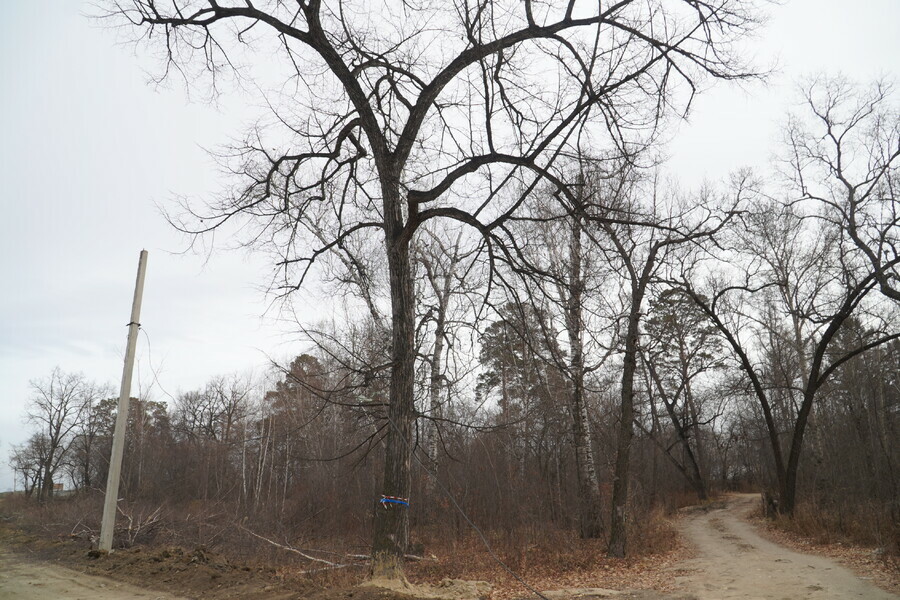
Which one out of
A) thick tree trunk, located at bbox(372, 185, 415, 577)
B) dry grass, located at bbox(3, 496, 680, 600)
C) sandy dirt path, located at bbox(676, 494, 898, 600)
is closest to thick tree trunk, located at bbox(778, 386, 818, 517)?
sandy dirt path, located at bbox(676, 494, 898, 600)

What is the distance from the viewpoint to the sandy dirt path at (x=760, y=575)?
807cm

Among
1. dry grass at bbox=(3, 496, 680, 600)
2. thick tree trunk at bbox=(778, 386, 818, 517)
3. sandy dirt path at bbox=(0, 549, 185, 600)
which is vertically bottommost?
dry grass at bbox=(3, 496, 680, 600)

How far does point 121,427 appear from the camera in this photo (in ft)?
36.5

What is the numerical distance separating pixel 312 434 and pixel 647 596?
18640 mm

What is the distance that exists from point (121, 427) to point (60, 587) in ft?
12.2

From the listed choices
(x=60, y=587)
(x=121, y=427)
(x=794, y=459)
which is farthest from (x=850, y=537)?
(x=121, y=427)

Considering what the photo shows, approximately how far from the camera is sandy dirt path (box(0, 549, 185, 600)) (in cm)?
726

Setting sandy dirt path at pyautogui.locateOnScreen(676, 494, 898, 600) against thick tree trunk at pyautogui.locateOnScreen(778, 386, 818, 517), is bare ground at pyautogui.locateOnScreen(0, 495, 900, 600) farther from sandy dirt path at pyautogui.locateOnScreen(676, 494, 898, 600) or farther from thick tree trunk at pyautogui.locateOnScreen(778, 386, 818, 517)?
thick tree trunk at pyautogui.locateOnScreen(778, 386, 818, 517)

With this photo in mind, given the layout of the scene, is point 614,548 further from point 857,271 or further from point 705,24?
point 857,271

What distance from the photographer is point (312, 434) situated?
24641mm

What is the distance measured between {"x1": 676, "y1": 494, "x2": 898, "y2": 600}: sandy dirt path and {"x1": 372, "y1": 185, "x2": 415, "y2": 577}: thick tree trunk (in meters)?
4.73

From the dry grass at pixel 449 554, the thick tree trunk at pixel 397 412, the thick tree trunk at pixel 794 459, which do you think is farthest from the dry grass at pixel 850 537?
the thick tree trunk at pixel 397 412

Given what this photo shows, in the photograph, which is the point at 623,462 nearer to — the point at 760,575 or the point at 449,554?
the point at 760,575

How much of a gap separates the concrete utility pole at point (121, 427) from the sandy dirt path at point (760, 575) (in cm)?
1015
